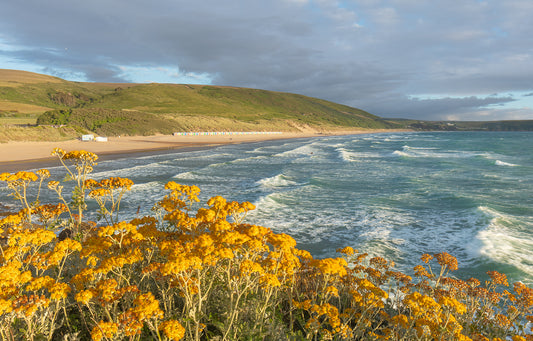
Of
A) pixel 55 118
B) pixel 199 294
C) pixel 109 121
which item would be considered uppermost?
pixel 55 118

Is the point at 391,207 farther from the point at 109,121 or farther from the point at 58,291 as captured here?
the point at 109,121

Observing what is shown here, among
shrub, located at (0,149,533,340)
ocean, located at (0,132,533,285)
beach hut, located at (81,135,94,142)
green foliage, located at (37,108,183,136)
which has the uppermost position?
green foliage, located at (37,108,183,136)

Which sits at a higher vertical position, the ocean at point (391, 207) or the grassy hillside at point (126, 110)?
the grassy hillside at point (126, 110)

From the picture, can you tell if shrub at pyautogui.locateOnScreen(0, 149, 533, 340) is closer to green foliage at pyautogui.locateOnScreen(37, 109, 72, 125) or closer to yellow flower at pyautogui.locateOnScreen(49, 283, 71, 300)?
yellow flower at pyautogui.locateOnScreen(49, 283, 71, 300)

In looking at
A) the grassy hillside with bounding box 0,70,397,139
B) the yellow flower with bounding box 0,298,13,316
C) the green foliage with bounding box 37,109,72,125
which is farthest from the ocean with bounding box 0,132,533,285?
the grassy hillside with bounding box 0,70,397,139

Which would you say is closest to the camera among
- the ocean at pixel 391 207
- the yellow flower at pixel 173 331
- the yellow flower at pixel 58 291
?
the yellow flower at pixel 173 331

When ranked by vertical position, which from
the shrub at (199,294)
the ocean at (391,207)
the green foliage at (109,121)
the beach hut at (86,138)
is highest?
the green foliage at (109,121)

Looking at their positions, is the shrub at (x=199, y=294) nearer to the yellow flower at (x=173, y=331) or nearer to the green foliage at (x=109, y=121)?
the yellow flower at (x=173, y=331)

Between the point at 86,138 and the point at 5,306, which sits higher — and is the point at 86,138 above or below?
above

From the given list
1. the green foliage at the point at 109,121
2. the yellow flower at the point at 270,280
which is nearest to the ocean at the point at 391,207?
the yellow flower at the point at 270,280

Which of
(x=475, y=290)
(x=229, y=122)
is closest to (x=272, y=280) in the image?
(x=475, y=290)

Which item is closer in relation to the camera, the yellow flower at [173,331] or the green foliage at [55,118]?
the yellow flower at [173,331]

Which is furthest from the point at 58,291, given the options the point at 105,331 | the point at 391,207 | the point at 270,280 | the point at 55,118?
the point at 55,118

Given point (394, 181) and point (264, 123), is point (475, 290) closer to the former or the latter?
point (394, 181)
